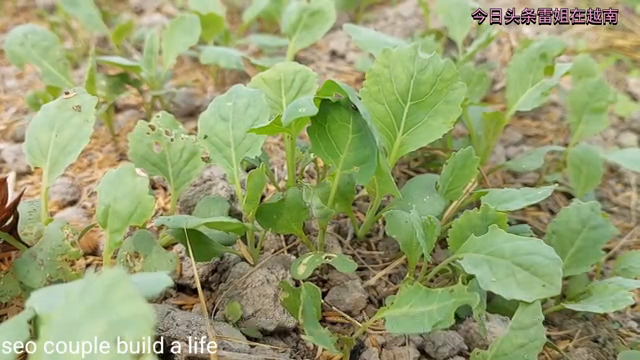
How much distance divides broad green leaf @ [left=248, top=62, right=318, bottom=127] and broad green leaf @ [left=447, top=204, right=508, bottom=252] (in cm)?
39

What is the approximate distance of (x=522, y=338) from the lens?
106 cm

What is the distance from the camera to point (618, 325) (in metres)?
1.31

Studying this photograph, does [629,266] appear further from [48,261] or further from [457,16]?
[48,261]

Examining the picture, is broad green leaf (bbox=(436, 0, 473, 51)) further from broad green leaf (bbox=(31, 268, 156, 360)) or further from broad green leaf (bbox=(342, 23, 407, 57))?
broad green leaf (bbox=(31, 268, 156, 360))

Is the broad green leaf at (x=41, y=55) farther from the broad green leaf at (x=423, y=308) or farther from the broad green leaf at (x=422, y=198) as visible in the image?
the broad green leaf at (x=423, y=308)

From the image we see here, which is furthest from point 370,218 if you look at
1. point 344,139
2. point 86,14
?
point 86,14

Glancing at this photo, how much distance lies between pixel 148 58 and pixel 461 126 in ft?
2.77

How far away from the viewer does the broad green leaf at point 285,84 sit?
1.31m

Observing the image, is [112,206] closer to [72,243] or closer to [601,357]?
[72,243]

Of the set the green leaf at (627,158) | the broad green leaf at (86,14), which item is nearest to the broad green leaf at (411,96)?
the green leaf at (627,158)

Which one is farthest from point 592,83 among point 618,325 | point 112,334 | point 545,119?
point 112,334

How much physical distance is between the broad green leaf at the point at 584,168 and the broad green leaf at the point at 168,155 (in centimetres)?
86

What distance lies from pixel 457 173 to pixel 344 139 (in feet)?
0.87

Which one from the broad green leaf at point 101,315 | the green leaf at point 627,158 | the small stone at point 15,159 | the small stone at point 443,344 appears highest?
the broad green leaf at point 101,315
